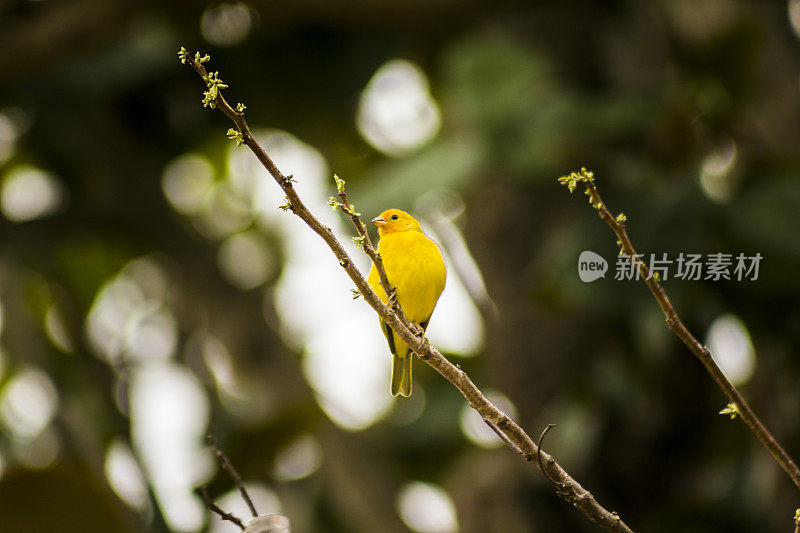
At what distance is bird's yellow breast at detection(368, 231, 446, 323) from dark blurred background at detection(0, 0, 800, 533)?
2.02m

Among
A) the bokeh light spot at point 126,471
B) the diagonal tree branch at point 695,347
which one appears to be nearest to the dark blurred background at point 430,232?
the bokeh light spot at point 126,471

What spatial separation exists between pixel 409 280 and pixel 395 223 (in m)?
0.71

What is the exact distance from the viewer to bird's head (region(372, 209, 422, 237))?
11.0ft

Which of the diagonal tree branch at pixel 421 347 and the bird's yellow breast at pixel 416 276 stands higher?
the bird's yellow breast at pixel 416 276

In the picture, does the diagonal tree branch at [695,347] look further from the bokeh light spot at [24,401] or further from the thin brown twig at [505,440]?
the bokeh light spot at [24,401]

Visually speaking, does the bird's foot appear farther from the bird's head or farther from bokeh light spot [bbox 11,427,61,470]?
bokeh light spot [bbox 11,427,61,470]

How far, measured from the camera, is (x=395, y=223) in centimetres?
338

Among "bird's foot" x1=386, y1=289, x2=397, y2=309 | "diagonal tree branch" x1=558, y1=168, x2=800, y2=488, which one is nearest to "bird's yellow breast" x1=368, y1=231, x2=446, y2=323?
"bird's foot" x1=386, y1=289, x2=397, y2=309

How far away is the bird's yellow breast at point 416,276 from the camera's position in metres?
2.69

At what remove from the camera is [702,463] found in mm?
6691

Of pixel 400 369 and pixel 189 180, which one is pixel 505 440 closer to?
pixel 400 369

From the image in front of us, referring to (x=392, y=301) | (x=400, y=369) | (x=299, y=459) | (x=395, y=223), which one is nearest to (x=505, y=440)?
(x=392, y=301)

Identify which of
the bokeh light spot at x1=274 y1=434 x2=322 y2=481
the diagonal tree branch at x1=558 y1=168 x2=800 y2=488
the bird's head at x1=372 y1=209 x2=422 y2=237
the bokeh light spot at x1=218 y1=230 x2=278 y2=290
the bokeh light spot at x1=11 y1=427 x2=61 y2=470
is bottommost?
A: the diagonal tree branch at x1=558 y1=168 x2=800 y2=488

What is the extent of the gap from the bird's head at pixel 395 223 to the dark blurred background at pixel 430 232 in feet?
4.52
